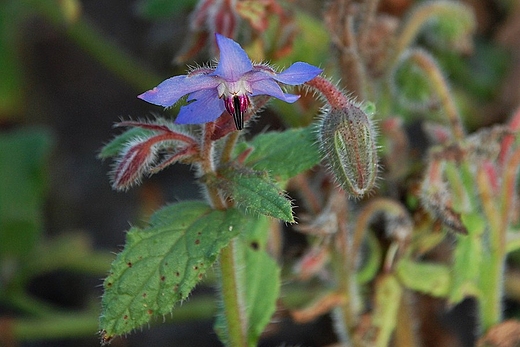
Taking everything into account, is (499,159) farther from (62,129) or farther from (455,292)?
(62,129)

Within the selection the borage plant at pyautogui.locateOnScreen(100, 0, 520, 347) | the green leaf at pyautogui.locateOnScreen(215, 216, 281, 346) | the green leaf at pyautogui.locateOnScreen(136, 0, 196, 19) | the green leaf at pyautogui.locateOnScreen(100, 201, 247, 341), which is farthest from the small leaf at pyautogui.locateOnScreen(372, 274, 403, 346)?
the green leaf at pyautogui.locateOnScreen(136, 0, 196, 19)

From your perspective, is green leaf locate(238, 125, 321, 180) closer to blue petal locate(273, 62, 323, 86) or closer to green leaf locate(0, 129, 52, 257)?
blue petal locate(273, 62, 323, 86)

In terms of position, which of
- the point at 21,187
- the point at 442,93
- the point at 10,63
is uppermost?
the point at 10,63

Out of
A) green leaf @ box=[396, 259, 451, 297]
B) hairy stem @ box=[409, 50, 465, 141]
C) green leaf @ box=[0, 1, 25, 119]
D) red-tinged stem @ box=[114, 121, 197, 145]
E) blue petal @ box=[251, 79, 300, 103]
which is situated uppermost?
green leaf @ box=[0, 1, 25, 119]

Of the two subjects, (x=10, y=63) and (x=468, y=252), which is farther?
(x=10, y=63)

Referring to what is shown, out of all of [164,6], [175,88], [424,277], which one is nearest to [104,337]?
[175,88]

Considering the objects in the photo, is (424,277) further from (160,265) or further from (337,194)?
(160,265)

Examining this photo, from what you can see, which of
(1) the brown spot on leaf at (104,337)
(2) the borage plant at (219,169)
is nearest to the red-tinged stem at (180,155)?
(2) the borage plant at (219,169)
